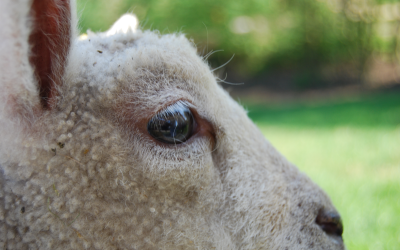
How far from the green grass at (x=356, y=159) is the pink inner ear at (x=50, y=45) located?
3186mm

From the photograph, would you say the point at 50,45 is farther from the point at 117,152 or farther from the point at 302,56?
the point at 302,56

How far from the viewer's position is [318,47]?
21.9 m

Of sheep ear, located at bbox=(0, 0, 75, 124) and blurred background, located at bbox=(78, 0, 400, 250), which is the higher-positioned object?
sheep ear, located at bbox=(0, 0, 75, 124)

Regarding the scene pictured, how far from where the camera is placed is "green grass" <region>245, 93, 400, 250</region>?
3.91 meters

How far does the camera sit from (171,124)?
5.89 feet

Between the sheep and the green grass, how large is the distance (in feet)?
7.25

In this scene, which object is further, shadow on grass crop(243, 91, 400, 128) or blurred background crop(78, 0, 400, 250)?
blurred background crop(78, 0, 400, 250)

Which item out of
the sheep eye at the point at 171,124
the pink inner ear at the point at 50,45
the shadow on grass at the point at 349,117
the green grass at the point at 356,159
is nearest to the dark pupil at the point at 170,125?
the sheep eye at the point at 171,124

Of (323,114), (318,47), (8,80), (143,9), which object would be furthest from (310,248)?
(318,47)

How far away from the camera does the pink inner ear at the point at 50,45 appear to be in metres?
Answer: 1.58

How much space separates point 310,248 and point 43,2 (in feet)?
6.14

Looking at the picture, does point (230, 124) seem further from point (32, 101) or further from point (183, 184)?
point (32, 101)

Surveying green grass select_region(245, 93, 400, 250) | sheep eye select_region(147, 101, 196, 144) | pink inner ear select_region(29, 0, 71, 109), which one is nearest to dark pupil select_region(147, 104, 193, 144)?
sheep eye select_region(147, 101, 196, 144)

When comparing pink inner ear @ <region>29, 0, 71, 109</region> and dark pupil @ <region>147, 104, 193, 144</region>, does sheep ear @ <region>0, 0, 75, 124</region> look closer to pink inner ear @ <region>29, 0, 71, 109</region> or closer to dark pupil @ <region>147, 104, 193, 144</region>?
pink inner ear @ <region>29, 0, 71, 109</region>
